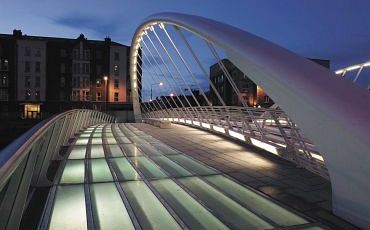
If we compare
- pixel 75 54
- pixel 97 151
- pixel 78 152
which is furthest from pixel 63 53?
pixel 78 152

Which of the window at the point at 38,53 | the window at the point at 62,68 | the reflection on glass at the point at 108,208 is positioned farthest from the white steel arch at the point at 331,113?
the window at the point at 38,53

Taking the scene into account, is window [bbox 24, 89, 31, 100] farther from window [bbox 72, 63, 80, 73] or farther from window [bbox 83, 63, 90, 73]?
window [bbox 83, 63, 90, 73]

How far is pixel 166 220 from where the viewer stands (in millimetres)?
4805

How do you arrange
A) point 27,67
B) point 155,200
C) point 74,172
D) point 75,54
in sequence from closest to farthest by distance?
point 155,200, point 74,172, point 27,67, point 75,54

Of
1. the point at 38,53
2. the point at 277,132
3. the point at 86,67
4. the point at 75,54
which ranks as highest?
the point at 75,54

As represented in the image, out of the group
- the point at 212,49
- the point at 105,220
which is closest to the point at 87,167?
the point at 105,220

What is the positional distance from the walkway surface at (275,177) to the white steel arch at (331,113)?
38cm

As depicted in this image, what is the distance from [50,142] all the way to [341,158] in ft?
14.6

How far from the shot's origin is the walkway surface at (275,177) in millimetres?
5193

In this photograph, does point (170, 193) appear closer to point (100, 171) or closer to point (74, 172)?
point (100, 171)

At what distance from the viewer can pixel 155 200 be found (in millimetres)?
5609

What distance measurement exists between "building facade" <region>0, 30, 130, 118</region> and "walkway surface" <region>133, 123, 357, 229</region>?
55.2m

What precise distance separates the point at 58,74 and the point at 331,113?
6612 centimetres

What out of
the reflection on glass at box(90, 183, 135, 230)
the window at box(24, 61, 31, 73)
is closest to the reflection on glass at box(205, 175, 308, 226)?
the reflection on glass at box(90, 183, 135, 230)
